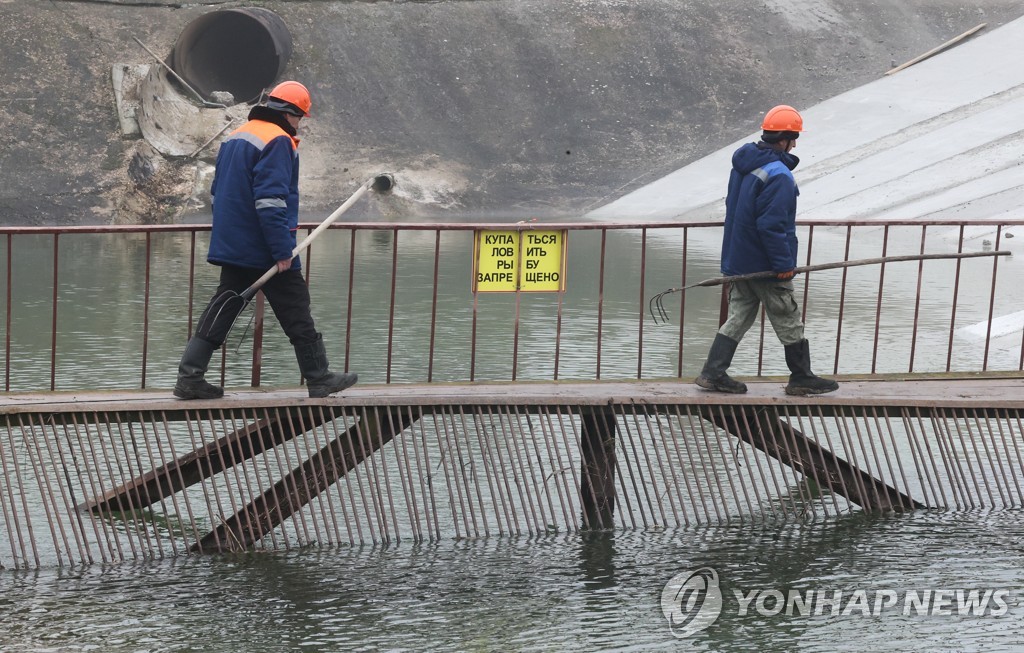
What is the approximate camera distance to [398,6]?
102 ft

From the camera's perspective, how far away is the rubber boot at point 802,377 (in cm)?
718

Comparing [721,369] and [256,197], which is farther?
[721,369]

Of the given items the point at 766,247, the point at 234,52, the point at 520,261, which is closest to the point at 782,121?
the point at 766,247

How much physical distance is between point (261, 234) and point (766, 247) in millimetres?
2678

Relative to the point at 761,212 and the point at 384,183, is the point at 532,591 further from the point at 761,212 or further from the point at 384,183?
the point at 384,183

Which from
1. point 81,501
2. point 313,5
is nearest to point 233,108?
point 313,5

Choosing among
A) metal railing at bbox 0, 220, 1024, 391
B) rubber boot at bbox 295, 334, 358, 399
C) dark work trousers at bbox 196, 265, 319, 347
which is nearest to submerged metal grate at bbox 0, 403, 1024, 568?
rubber boot at bbox 295, 334, 358, 399

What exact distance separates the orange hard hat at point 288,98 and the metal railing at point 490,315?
1083mm

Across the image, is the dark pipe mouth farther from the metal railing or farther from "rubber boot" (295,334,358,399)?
"rubber boot" (295,334,358,399)

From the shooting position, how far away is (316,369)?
22.1 ft

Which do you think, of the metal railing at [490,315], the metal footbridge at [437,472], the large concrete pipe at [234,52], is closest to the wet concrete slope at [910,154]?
the metal railing at [490,315]

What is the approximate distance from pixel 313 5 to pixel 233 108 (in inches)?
197

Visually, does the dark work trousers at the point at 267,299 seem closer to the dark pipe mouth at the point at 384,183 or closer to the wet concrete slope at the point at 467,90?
the wet concrete slope at the point at 467,90

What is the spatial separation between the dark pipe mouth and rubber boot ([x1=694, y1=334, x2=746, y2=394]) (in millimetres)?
18943
